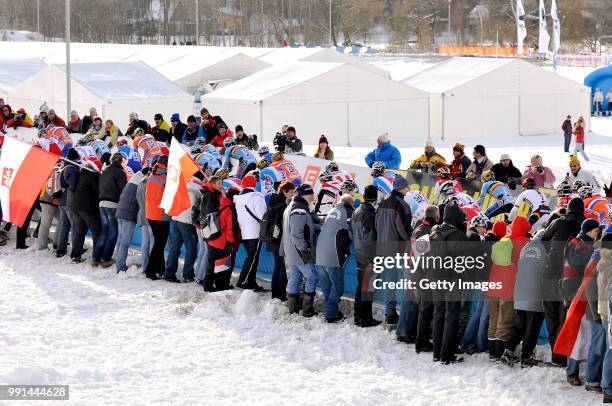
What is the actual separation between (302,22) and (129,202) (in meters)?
98.3

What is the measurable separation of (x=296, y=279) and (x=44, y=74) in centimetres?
2137

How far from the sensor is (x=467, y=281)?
31.9 feet

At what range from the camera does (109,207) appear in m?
14.0

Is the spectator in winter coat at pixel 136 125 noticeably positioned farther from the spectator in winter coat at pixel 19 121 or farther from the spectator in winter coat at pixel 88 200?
the spectator in winter coat at pixel 88 200

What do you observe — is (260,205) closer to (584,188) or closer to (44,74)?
(584,188)

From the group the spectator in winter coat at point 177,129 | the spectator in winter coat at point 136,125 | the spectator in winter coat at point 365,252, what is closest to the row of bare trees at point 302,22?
the spectator in winter coat at point 136,125

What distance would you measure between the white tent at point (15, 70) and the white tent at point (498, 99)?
13682 millimetres

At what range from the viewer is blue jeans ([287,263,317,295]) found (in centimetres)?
1126

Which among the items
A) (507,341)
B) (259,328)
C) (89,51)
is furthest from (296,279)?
(89,51)

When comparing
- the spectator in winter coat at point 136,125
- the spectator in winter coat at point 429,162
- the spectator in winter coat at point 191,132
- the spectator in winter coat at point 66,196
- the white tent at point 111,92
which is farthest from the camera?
the white tent at point 111,92

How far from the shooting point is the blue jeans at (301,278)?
36.9ft

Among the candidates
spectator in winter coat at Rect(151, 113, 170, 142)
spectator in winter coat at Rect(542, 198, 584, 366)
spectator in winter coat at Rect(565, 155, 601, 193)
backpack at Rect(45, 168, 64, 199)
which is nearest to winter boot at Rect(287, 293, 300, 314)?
spectator in winter coat at Rect(542, 198, 584, 366)

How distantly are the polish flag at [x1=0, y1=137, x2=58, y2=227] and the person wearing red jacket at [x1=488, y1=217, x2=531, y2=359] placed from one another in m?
7.07

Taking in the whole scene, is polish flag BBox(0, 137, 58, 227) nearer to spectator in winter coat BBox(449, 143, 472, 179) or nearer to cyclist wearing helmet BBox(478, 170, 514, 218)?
spectator in winter coat BBox(449, 143, 472, 179)
